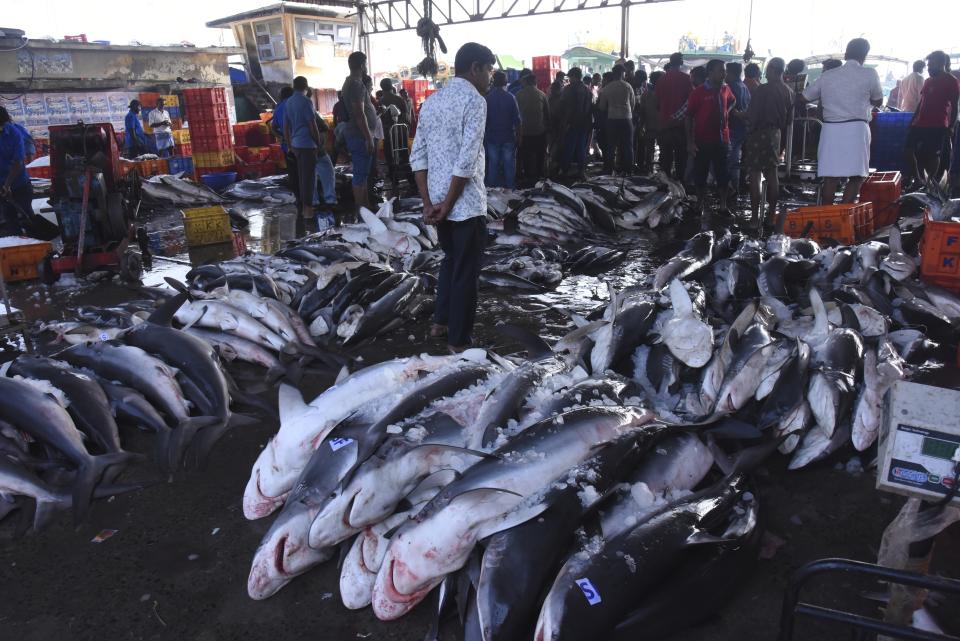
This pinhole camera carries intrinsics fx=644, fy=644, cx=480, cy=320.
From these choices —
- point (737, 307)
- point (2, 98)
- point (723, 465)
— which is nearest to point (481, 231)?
point (737, 307)

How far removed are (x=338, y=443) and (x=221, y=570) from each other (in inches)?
32.0

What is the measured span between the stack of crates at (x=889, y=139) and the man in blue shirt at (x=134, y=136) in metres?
18.9

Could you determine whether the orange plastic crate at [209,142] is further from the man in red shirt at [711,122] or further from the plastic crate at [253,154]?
the man in red shirt at [711,122]

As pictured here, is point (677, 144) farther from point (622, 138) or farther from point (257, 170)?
point (257, 170)

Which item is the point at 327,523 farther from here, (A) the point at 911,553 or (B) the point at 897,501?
(B) the point at 897,501

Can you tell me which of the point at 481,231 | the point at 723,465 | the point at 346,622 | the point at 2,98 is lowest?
the point at 346,622

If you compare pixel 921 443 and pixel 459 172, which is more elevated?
pixel 459 172

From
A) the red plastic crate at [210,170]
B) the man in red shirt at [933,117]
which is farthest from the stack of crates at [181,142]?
the man in red shirt at [933,117]

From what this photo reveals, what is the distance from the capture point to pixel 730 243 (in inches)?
269

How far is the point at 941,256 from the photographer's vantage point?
5246 millimetres

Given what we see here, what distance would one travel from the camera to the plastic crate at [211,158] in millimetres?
16781

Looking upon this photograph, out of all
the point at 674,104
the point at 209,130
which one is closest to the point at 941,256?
the point at 674,104

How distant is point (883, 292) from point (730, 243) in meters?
1.71

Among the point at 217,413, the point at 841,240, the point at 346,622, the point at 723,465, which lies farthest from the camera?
the point at 841,240
